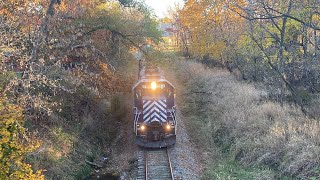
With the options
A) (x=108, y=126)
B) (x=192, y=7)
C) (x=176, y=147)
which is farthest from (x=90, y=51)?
(x=192, y=7)

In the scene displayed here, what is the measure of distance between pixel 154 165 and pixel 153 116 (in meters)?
2.48

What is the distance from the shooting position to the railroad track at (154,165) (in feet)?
39.9

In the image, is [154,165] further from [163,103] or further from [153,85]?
[153,85]

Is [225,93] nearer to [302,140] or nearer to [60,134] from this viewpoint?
[302,140]

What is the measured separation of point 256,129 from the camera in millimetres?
13711

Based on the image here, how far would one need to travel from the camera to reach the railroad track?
12.2 m

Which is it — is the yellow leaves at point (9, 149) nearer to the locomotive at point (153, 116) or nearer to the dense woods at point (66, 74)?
the dense woods at point (66, 74)

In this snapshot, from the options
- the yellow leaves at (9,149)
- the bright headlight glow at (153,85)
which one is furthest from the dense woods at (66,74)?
the bright headlight glow at (153,85)

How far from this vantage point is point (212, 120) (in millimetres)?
17875

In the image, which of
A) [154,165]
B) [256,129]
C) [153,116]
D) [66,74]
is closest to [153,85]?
[153,116]

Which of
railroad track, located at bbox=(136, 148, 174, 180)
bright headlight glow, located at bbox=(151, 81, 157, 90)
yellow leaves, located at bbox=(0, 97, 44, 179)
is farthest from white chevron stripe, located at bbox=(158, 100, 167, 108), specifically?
yellow leaves, located at bbox=(0, 97, 44, 179)

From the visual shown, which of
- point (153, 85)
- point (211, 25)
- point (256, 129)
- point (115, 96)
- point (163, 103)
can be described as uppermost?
point (211, 25)

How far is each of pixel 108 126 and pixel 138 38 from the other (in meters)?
5.49

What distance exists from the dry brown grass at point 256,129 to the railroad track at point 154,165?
2.66m
